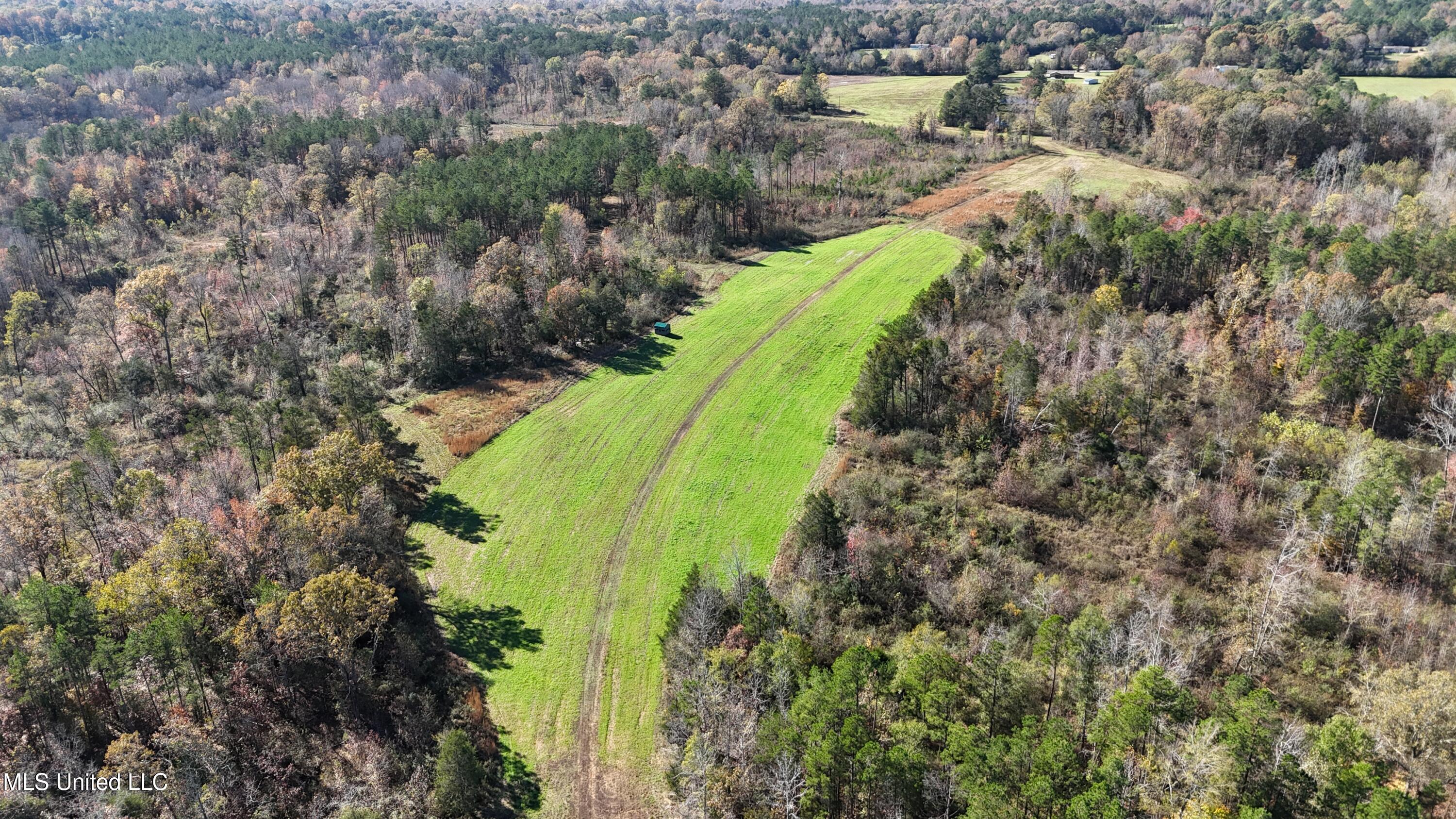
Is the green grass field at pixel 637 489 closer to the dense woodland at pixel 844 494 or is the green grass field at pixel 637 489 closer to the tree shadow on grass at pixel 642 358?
the tree shadow on grass at pixel 642 358

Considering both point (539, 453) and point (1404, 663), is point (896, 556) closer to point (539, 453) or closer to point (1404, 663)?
point (1404, 663)

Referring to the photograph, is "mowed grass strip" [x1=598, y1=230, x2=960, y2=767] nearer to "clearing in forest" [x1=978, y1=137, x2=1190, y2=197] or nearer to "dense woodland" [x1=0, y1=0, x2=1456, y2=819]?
"dense woodland" [x1=0, y1=0, x2=1456, y2=819]

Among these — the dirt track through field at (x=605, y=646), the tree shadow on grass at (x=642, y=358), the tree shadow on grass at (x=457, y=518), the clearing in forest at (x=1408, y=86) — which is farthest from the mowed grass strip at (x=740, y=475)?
the clearing in forest at (x=1408, y=86)

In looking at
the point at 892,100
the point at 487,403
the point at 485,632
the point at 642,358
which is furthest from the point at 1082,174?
the point at 485,632

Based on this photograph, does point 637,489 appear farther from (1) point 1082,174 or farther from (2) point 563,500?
(1) point 1082,174

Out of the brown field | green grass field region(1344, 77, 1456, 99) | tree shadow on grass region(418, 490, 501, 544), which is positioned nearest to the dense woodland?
tree shadow on grass region(418, 490, 501, 544)

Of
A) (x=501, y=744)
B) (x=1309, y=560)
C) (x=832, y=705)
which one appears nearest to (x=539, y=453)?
(x=501, y=744)

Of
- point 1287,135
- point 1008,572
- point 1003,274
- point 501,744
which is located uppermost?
point 1287,135
